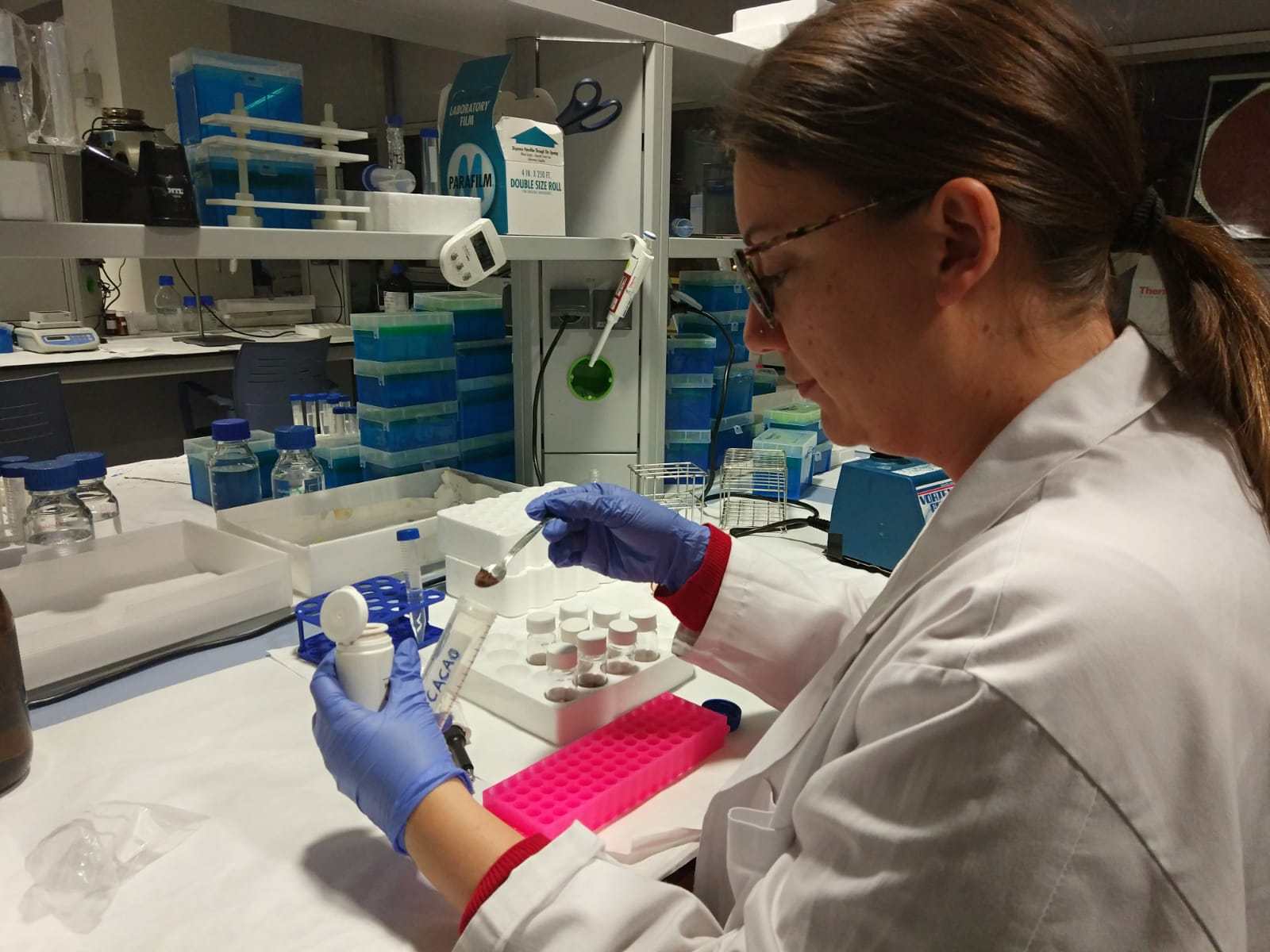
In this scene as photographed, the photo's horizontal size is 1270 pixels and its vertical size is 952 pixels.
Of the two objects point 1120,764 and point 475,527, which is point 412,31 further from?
point 1120,764

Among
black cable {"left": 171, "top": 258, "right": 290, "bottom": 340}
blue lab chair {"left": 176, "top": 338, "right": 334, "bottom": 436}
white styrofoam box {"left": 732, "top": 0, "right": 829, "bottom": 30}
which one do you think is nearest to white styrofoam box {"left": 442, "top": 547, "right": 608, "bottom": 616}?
white styrofoam box {"left": 732, "top": 0, "right": 829, "bottom": 30}

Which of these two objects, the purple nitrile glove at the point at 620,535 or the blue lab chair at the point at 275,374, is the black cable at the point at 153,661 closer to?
the purple nitrile glove at the point at 620,535

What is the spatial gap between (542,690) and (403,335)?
0.90 metres

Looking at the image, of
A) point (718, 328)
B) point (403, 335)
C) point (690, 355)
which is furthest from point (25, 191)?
point (718, 328)

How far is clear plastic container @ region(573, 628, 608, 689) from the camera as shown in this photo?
1019 millimetres

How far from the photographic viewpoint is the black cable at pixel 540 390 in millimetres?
1678

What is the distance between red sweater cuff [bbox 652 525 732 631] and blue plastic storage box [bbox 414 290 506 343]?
33.6 inches

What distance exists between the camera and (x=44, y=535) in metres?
1.44

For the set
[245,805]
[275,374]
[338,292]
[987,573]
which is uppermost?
[338,292]

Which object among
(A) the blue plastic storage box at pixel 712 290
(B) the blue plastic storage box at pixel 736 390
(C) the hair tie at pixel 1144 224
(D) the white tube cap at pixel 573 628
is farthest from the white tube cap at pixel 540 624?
(A) the blue plastic storage box at pixel 712 290

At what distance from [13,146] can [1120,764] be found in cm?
119

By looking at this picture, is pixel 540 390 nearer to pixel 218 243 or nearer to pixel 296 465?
pixel 296 465

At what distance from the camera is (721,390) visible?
2.03m

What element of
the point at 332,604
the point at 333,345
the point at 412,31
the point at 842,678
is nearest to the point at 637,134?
the point at 412,31
